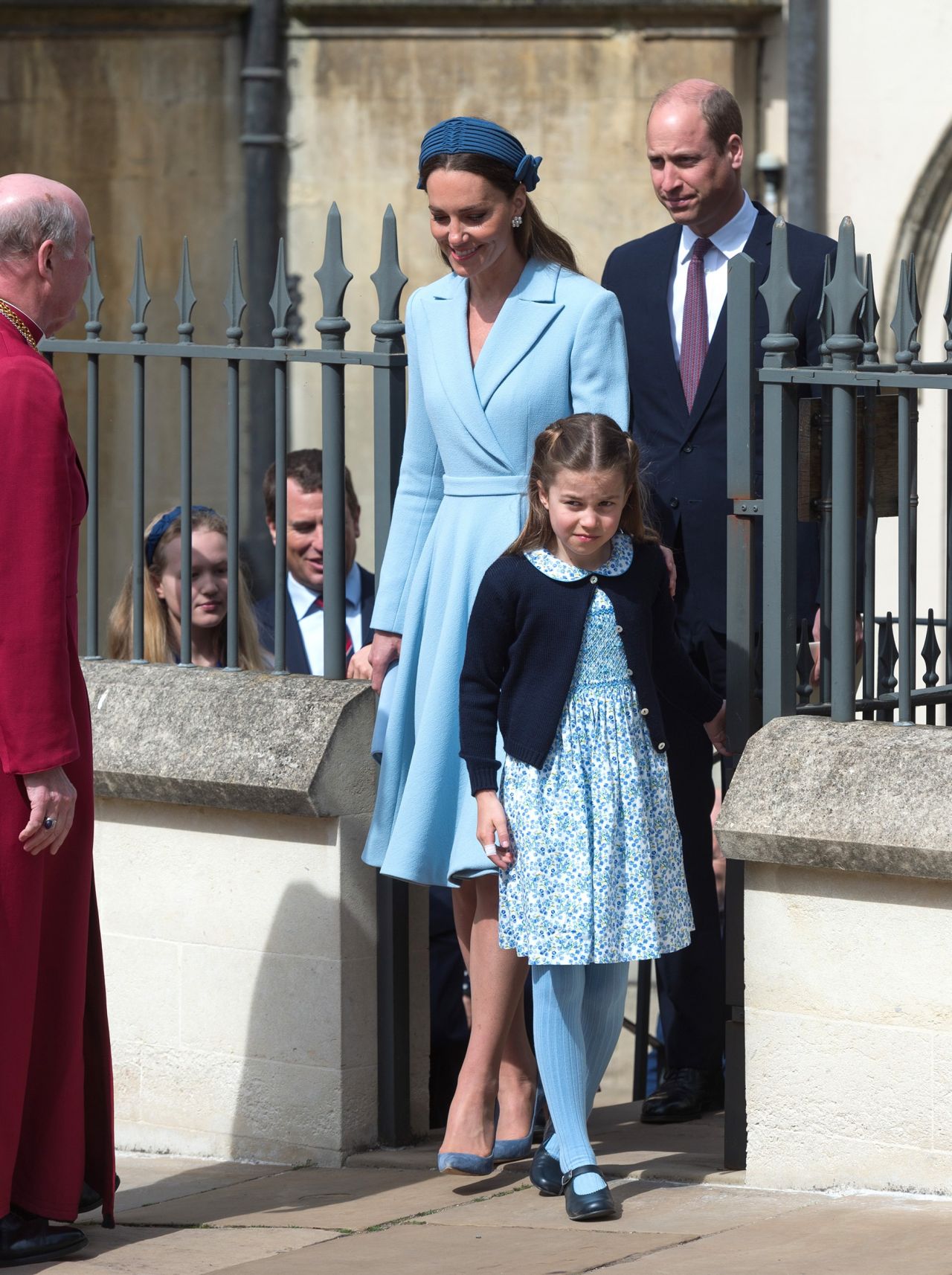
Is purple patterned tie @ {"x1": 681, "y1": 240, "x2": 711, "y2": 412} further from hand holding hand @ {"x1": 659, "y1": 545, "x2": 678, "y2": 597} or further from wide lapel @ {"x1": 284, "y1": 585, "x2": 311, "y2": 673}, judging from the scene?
wide lapel @ {"x1": 284, "y1": 585, "x2": 311, "y2": 673}

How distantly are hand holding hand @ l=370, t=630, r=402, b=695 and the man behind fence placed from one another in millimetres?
744

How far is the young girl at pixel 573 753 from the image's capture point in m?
4.02

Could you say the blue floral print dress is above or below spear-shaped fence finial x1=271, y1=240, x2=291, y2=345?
below

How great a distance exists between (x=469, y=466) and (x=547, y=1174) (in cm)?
138

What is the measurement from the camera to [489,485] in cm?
441

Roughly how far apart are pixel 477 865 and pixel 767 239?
Answer: 1533mm

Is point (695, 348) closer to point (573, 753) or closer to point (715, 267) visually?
point (715, 267)

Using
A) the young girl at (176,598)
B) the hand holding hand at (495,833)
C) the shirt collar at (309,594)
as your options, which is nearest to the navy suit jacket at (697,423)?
the hand holding hand at (495,833)

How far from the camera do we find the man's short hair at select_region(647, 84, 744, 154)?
4.71 m

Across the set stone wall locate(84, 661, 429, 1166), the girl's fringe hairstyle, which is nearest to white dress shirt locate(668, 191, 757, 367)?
the girl's fringe hairstyle

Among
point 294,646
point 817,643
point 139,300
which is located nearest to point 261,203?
point 294,646

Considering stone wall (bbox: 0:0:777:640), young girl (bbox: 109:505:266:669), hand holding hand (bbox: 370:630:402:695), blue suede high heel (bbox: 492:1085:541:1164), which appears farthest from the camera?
stone wall (bbox: 0:0:777:640)

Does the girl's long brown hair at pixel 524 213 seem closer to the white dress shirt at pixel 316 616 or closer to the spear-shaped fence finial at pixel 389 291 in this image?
the spear-shaped fence finial at pixel 389 291

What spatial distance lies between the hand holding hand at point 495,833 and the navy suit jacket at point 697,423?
2.87ft
